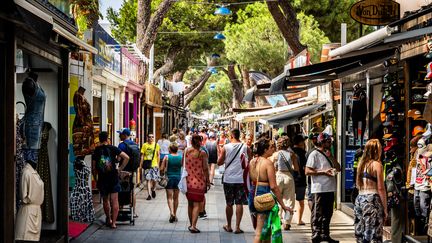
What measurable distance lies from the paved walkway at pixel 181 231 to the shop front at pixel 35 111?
60.2 inches

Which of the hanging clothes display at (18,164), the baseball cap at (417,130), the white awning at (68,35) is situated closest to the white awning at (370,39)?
the baseball cap at (417,130)

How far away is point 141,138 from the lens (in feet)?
84.6

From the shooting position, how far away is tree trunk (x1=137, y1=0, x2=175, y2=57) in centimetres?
2391

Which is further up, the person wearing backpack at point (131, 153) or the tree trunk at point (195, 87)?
the tree trunk at point (195, 87)

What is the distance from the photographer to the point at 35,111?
8570 mm

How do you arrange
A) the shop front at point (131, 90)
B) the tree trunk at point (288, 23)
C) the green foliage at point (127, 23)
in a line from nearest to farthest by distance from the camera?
the tree trunk at point (288, 23)
the shop front at point (131, 90)
the green foliage at point (127, 23)

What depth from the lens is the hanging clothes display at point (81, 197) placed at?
12.4m

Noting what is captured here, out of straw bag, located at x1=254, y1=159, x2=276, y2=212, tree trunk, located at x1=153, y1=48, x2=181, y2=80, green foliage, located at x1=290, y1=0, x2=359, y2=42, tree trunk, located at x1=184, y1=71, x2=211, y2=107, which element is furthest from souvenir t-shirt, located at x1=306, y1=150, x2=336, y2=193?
tree trunk, located at x1=184, y1=71, x2=211, y2=107

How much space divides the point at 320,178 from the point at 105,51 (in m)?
8.08

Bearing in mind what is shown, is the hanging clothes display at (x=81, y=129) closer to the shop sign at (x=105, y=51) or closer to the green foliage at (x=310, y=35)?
the shop sign at (x=105, y=51)

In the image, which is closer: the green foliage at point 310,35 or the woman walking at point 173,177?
the woman walking at point 173,177

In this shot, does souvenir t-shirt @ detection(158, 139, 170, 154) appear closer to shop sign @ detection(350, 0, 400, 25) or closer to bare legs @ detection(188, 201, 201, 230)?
bare legs @ detection(188, 201, 201, 230)

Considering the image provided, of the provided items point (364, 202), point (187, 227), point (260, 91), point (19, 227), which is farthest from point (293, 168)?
point (19, 227)

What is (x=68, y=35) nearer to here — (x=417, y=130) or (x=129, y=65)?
(x=417, y=130)
